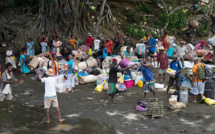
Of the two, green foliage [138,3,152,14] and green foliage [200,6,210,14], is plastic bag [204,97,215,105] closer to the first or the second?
green foliage [138,3,152,14]

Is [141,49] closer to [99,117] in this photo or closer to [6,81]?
[99,117]

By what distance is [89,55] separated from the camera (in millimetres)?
15867

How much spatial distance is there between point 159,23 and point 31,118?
1421 centimetres

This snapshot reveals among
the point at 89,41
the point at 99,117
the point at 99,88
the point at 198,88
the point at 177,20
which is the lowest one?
the point at 99,117

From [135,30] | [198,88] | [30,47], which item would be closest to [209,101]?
[198,88]

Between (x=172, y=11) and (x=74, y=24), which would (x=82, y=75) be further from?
(x=172, y=11)

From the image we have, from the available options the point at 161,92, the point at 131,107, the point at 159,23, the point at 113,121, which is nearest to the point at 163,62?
the point at 161,92

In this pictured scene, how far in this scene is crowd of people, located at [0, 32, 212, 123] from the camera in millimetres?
9367

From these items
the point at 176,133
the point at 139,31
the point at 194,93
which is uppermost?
the point at 139,31

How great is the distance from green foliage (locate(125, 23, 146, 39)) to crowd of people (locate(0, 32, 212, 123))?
1.77 meters

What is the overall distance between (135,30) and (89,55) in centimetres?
551

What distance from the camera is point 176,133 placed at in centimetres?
777

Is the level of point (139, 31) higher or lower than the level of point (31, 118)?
higher

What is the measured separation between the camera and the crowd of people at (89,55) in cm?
937
